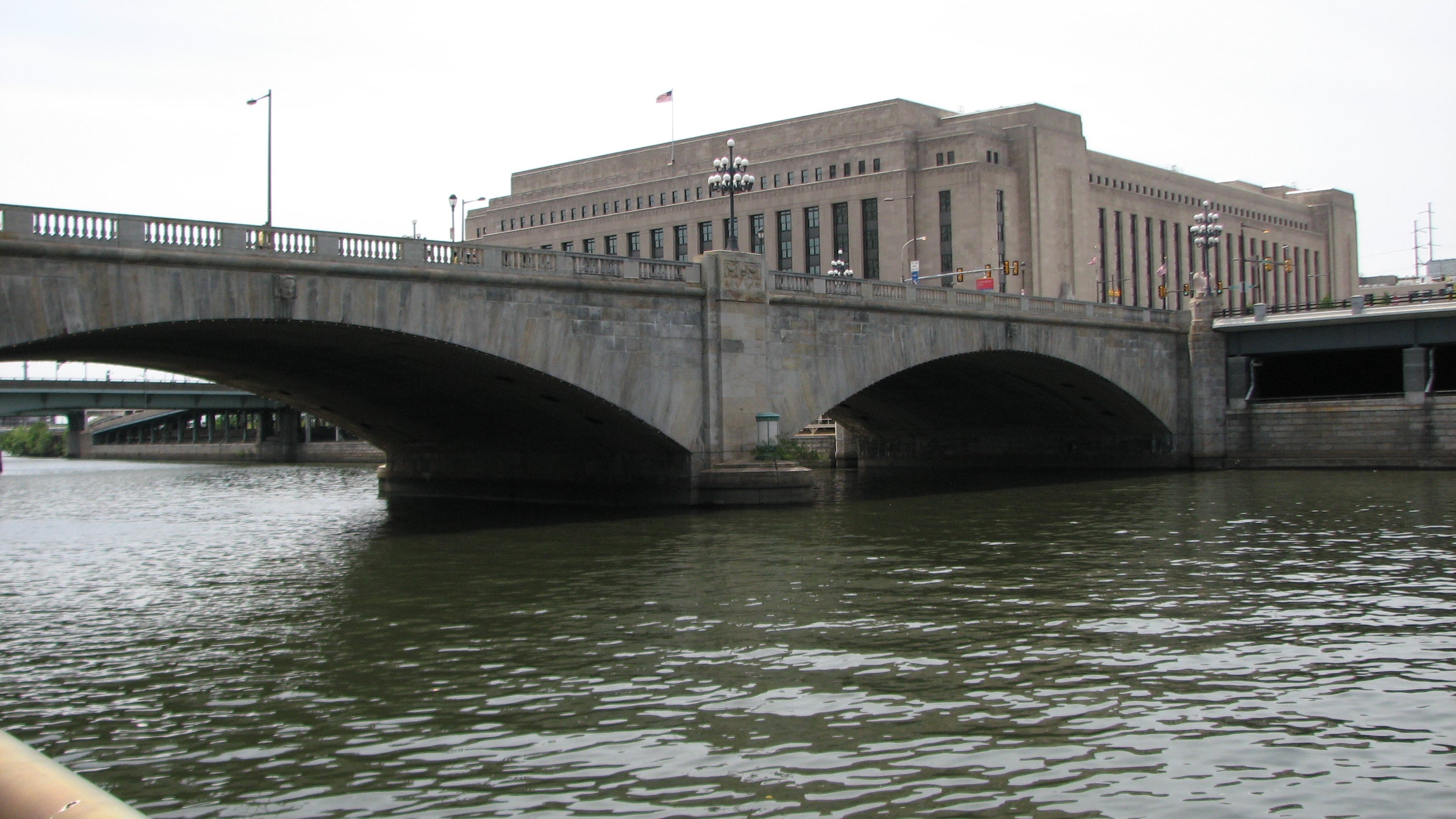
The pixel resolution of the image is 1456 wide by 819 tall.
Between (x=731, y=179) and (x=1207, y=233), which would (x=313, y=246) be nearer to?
(x=731, y=179)

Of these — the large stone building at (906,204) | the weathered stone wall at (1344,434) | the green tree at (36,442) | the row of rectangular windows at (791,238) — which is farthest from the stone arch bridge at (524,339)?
the green tree at (36,442)

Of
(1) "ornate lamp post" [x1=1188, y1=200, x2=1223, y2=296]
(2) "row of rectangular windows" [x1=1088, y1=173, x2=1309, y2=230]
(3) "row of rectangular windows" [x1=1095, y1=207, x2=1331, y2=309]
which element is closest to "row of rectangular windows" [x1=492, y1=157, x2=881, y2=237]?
(3) "row of rectangular windows" [x1=1095, y1=207, x2=1331, y2=309]

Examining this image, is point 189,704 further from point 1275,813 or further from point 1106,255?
point 1106,255

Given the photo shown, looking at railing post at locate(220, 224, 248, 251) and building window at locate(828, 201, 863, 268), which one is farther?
building window at locate(828, 201, 863, 268)

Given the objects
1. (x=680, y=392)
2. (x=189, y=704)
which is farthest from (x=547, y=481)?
(x=189, y=704)

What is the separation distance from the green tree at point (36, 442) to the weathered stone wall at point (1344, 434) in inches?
5053

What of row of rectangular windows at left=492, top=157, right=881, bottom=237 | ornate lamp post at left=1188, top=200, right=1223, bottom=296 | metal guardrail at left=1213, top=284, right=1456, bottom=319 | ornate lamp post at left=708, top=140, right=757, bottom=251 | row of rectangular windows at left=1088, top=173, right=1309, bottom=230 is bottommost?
metal guardrail at left=1213, top=284, right=1456, bottom=319

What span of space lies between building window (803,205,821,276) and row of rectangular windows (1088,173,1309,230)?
1012 inches

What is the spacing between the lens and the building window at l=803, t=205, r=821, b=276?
108 metres

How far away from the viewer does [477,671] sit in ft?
44.9

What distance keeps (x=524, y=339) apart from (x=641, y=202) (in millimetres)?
87987

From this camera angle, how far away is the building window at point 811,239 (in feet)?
353

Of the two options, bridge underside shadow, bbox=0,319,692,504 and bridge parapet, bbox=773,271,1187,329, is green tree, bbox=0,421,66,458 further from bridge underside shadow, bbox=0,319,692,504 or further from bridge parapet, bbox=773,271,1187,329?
bridge parapet, bbox=773,271,1187,329

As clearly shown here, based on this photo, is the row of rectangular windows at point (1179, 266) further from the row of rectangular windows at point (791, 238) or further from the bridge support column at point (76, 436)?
the bridge support column at point (76, 436)
